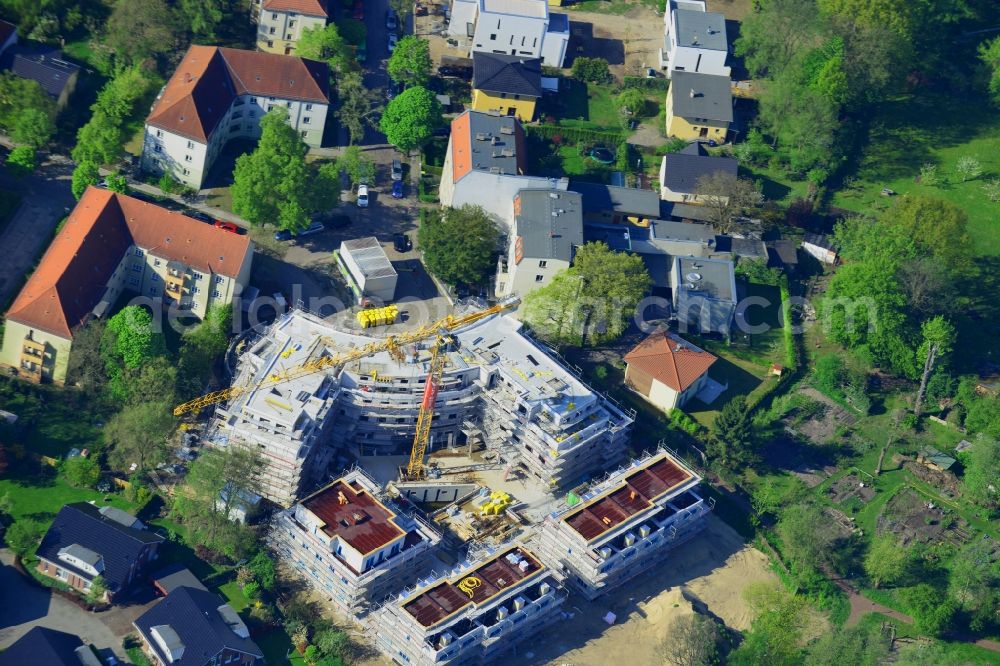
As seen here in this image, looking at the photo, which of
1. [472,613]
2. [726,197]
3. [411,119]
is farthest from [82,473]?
[726,197]

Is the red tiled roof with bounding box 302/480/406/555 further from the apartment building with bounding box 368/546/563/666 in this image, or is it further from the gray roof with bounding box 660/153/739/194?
the gray roof with bounding box 660/153/739/194

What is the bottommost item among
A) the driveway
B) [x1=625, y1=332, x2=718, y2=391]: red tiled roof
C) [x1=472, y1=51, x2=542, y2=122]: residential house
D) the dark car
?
the driveway

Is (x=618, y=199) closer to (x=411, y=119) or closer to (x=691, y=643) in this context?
(x=411, y=119)

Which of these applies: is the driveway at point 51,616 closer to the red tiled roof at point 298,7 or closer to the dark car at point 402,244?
the dark car at point 402,244

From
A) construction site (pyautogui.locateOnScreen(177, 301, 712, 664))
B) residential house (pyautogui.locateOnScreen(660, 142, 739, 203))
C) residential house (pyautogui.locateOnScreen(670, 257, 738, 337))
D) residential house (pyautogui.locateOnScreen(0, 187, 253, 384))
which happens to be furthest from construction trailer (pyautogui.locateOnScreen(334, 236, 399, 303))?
residential house (pyautogui.locateOnScreen(660, 142, 739, 203))

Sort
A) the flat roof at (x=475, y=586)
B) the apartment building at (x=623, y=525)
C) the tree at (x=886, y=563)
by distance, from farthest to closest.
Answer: the tree at (x=886, y=563) → the apartment building at (x=623, y=525) → the flat roof at (x=475, y=586)

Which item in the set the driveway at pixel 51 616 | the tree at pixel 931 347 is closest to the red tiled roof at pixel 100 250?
the driveway at pixel 51 616
